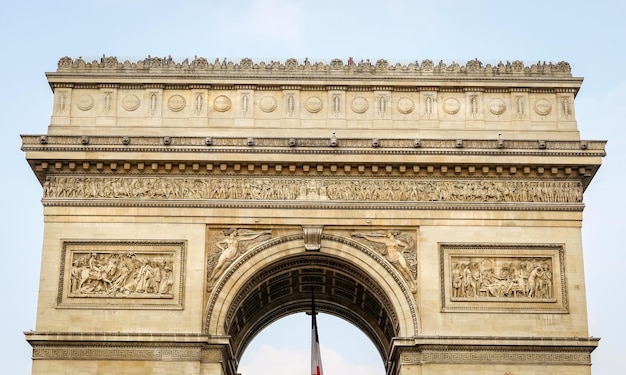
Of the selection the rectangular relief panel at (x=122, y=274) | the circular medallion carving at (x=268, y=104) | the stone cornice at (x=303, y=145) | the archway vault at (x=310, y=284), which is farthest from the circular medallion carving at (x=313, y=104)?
the rectangular relief panel at (x=122, y=274)

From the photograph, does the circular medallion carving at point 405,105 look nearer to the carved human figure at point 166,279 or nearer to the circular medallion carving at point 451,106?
the circular medallion carving at point 451,106

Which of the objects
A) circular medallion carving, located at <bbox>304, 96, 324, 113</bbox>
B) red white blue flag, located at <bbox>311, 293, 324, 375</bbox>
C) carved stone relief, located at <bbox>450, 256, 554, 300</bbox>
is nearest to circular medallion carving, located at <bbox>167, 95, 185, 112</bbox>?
circular medallion carving, located at <bbox>304, 96, 324, 113</bbox>

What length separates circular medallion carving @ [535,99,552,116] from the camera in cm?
3262

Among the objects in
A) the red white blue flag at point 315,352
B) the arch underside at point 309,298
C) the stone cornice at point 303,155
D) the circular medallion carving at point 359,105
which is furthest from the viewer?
the red white blue flag at point 315,352

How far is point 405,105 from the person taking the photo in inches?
1287

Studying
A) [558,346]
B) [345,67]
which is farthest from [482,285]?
[345,67]

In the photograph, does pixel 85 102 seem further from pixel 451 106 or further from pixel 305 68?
pixel 451 106

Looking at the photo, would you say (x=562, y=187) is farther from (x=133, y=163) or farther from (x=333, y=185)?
(x=133, y=163)

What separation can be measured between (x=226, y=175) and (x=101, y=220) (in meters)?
3.49

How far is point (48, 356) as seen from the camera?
98.3 ft

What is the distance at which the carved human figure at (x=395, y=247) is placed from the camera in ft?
102

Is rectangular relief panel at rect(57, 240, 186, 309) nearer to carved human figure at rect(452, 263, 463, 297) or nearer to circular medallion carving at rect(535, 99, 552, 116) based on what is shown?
carved human figure at rect(452, 263, 463, 297)

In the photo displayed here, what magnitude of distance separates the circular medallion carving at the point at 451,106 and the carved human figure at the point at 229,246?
6.02 meters

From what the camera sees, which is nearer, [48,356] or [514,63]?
[48,356]
